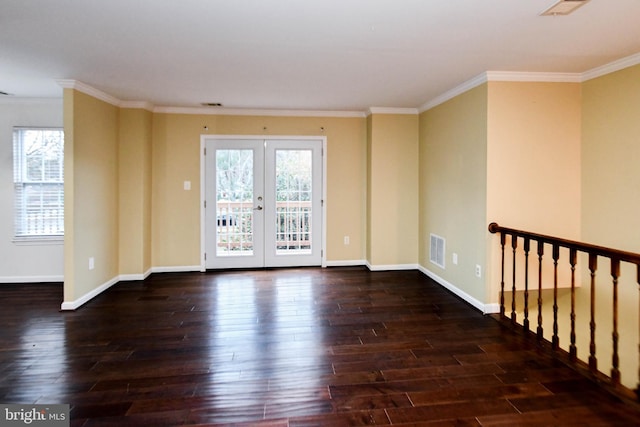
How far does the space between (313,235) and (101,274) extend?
277 cm

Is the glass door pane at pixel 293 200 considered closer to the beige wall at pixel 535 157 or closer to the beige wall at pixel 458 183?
the beige wall at pixel 458 183

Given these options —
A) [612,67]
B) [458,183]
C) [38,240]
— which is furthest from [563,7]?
[38,240]

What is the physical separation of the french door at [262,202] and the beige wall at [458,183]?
1568mm

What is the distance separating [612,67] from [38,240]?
6.60 metres

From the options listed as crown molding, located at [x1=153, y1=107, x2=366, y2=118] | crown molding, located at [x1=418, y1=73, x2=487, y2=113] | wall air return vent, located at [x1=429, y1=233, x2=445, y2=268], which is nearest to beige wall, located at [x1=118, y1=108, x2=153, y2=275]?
crown molding, located at [x1=153, y1=107, x2=366, y2=118]

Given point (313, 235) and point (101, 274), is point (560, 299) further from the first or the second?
point (101, 274)

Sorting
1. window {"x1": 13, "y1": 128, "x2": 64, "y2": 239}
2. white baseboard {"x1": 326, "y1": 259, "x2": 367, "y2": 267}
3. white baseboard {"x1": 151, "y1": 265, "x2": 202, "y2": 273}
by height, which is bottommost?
white baseboard {"x1": 151, "y1": 265, "x2": 202, "y2": 273}

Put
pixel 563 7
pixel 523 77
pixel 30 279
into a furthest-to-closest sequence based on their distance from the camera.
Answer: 1. pixel 30 279
2. pixel 523 77
3. pixel 563 7

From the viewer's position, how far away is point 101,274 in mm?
4098

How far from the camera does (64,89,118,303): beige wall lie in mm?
3488

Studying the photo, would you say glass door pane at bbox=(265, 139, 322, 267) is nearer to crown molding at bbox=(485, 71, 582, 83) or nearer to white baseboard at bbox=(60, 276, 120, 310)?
white baseboard at bbox=(60, 276, 120, 310)

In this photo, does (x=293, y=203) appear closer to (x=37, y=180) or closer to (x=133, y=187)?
(x=133, y=187)

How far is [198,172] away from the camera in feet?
16.0

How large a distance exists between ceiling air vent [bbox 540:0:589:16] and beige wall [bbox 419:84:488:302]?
3.90 ft
